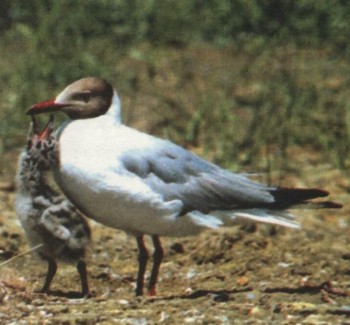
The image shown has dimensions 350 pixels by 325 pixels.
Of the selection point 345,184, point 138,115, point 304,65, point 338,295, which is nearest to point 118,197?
point 338,295

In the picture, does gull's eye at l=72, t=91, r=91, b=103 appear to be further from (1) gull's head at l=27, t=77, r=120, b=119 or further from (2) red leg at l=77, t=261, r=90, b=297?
(2) red leg at l=77, t=261, r=90, b=297

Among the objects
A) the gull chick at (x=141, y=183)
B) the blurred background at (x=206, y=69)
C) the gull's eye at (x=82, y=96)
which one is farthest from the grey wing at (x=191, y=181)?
the blurred background at (x=206, y=69)

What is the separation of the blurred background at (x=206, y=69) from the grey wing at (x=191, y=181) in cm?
151

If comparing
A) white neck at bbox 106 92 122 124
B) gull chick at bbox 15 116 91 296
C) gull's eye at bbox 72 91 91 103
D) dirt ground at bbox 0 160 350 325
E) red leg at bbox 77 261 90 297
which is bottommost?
dirt ground at bbox 0 160 350 325

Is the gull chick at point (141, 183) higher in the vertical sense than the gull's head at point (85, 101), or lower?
lower

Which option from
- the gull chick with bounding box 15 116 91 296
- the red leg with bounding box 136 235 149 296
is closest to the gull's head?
the gull chick with bounding box 15 116 91 296

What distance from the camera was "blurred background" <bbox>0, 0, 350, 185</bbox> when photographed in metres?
8.35

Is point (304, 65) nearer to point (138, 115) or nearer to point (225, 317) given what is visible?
point (138, 115)

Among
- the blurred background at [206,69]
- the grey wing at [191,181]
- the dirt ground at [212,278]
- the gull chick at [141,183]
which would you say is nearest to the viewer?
the dirt ground at [212,278]

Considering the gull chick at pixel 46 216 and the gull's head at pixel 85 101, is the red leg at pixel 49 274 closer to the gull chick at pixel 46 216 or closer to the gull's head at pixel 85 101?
the gull chick at pixel 46 216

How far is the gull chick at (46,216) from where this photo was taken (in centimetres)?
588

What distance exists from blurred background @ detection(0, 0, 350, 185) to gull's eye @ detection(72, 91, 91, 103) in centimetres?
189

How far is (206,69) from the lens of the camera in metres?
9.82

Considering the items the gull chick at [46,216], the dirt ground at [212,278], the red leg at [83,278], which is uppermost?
the gull chick at [46,216]
